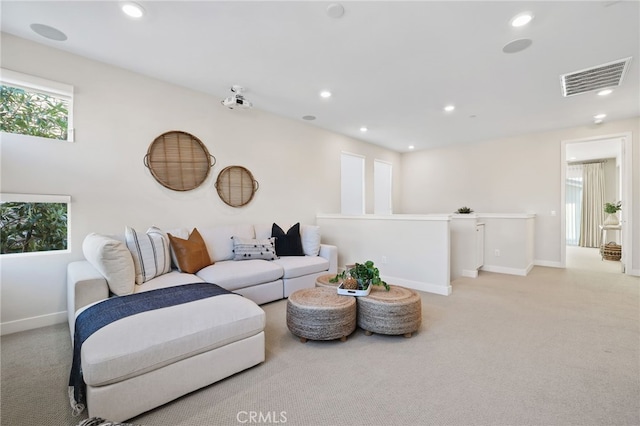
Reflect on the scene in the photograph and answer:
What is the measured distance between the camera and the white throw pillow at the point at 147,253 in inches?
103

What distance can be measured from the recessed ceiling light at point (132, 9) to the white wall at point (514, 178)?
21.0 feet

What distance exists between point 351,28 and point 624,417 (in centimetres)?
317

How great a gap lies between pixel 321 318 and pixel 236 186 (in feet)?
8.24

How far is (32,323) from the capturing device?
2643mm

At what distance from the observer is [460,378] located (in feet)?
6.16

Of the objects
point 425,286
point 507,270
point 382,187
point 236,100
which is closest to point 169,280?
point 236,100

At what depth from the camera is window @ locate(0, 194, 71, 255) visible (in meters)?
2.59

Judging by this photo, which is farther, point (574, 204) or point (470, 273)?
point (574, 204)

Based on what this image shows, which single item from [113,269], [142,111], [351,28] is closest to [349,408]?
[113,269]

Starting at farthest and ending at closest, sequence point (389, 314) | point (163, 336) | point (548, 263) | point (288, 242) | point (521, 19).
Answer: point (548, 263) → point (288, 242) → point (389, 314) → point (521, 19) → point (163, 336)

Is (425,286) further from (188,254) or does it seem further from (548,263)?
(548,263)

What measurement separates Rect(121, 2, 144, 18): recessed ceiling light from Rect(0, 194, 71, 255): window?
5.96ft

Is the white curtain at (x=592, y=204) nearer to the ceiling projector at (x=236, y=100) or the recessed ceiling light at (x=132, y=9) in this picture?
the ceiling projector at (x=236, y=100)

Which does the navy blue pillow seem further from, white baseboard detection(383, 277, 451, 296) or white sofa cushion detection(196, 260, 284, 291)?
white baseboard detection(383, 277, 451, 296)
